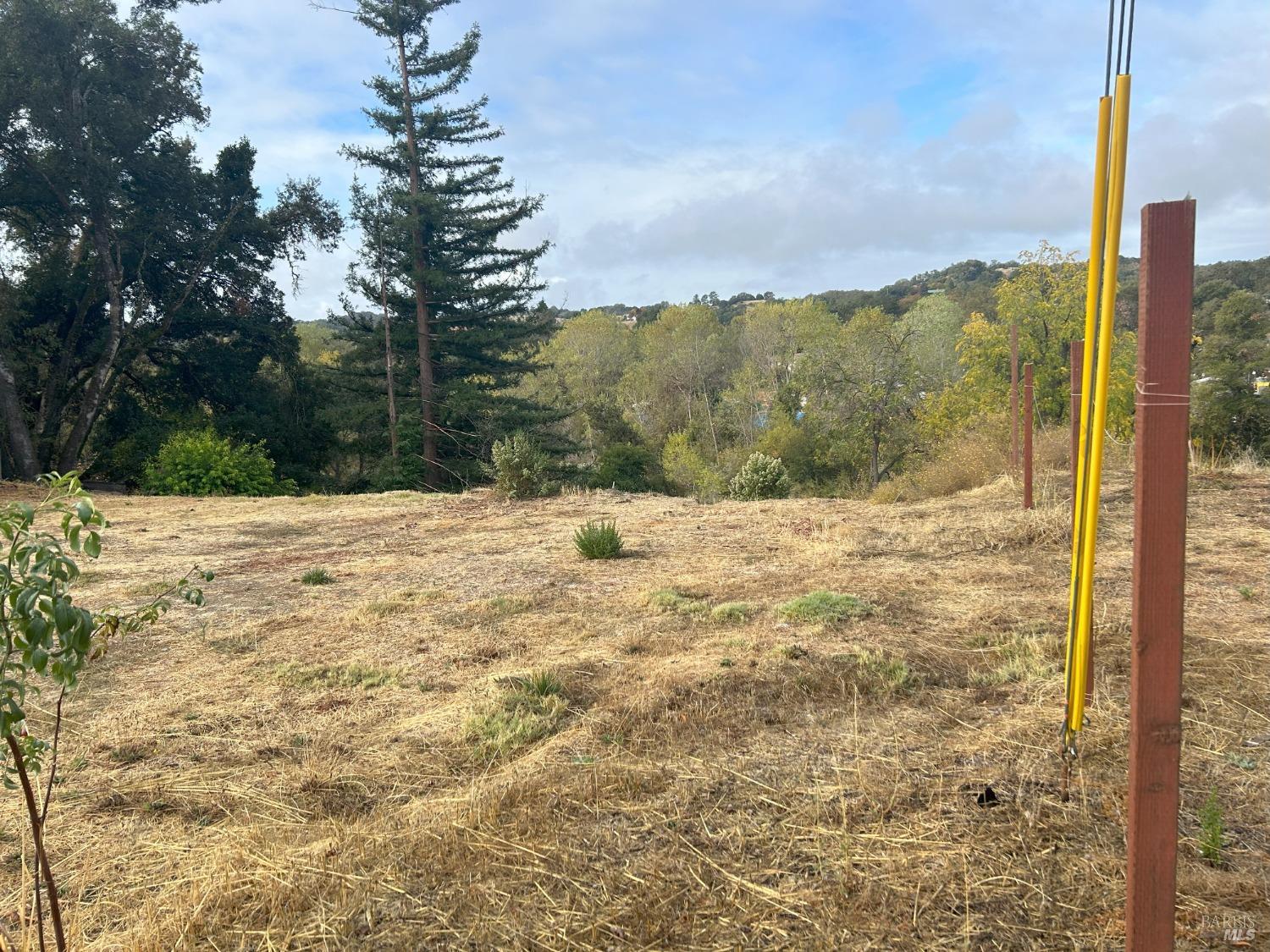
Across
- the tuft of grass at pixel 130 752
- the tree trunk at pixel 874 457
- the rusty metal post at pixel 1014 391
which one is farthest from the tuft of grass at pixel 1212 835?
the tree trunk at pixel 874 457

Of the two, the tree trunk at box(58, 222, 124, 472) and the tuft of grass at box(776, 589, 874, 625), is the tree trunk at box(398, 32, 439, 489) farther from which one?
the tuft of grass at box(776, 589, 874, 625)

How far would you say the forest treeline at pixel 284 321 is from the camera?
16.5 metres

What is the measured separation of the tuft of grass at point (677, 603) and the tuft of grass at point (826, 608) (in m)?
0.53

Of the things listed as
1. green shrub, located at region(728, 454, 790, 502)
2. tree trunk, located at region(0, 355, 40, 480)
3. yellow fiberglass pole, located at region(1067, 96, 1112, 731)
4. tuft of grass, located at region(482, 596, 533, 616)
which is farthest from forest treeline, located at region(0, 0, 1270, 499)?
yellow fiberglass pole, located at region(1067, 96, 1112, 731)

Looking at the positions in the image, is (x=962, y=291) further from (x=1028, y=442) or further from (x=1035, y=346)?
(x=1028, y=442)

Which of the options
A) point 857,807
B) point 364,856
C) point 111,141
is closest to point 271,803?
point 364,856

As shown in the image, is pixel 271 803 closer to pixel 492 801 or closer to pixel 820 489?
pixel 492 801

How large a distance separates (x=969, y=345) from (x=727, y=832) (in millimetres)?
26045

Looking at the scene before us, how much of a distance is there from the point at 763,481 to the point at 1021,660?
29.2 feet

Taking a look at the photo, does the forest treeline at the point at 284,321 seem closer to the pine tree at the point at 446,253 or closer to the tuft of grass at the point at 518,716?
the pine tree at the point at 446,253

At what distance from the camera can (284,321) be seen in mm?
21594

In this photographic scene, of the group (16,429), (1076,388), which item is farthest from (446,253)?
(1076,388)

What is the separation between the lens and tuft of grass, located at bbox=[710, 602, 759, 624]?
486 centimetres

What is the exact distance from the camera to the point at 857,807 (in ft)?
8.19
